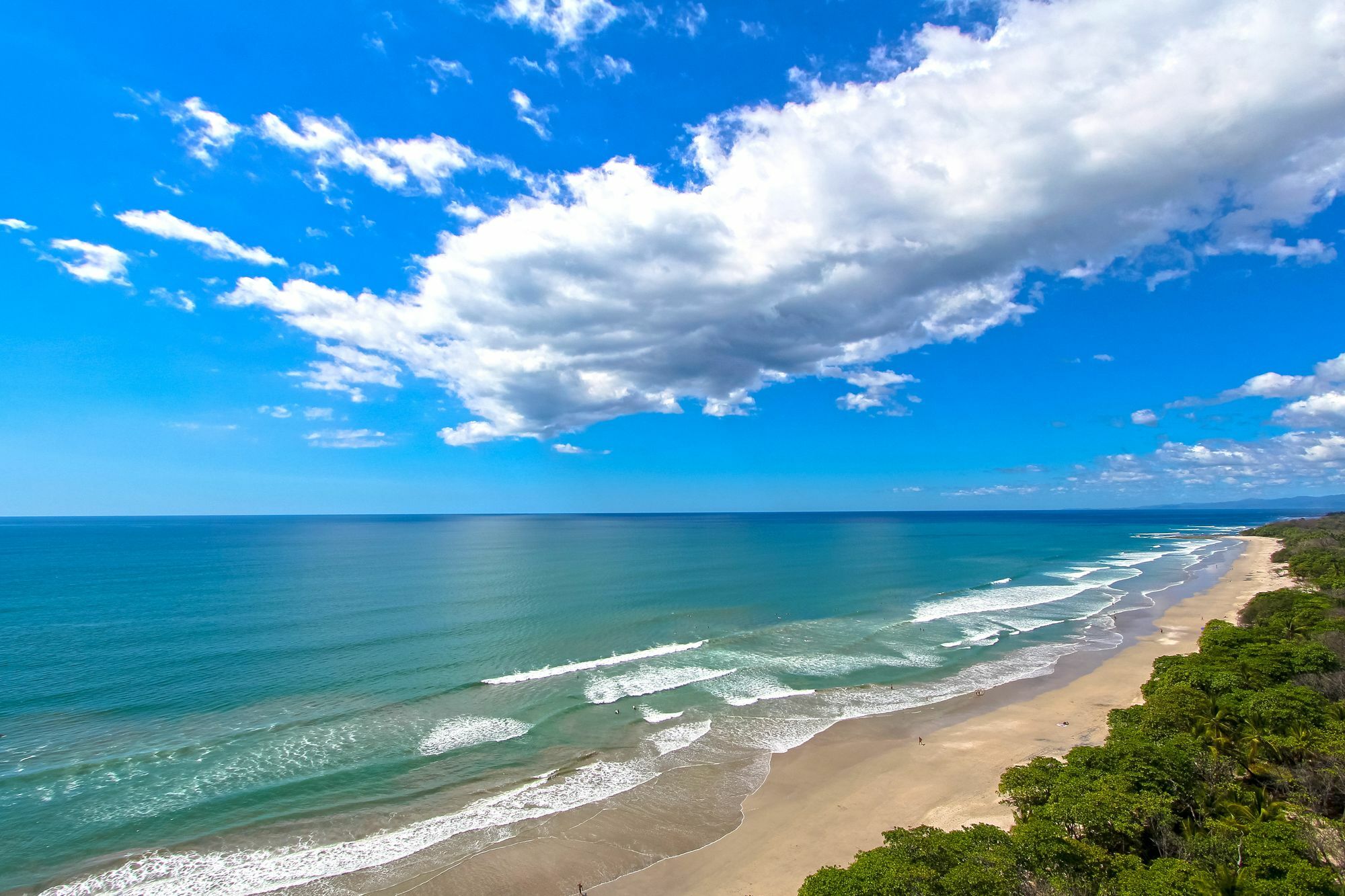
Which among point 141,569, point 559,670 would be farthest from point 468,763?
point 141,569

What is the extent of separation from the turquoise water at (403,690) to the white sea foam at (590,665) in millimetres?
210

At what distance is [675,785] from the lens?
2423 cm

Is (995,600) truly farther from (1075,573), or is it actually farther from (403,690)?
(403,690)

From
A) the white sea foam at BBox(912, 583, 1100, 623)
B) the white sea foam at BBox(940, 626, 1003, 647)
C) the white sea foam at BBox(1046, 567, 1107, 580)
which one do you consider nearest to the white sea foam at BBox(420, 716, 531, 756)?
the white sea foam at BBox(940, 626, 1003, 647)

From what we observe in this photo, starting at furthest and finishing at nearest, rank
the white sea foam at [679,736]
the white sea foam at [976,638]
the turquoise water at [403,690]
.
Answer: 1. the white sea foam at [976,638]
2. the white sea foam at [679,736]
3. the turquoise water at [403,690]

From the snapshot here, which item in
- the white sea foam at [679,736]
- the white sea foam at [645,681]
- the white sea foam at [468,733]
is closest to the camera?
the white sea foam at [468,733]

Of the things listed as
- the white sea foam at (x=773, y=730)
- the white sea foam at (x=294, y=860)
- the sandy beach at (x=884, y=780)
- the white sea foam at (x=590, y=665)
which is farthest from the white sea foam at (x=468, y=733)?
the sandy beach at (x=884, y=780)

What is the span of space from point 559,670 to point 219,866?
2061 cm

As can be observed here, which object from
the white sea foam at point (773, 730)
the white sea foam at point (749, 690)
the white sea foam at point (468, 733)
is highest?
the white sea foam at point (468, 733)

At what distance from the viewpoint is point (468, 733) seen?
28922mm

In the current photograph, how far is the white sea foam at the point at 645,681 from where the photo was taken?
34344mm

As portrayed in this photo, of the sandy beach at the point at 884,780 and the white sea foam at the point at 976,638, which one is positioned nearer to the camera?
the sandy beach at the point at 884,780

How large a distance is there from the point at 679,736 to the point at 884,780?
9.53m

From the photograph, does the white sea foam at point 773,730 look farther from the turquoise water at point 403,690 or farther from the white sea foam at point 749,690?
the white sea foam at point 749,690
